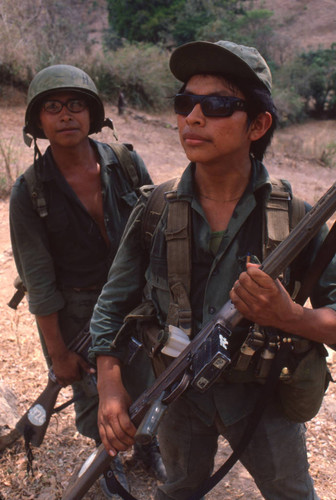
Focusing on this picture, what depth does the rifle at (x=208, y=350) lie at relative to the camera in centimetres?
136

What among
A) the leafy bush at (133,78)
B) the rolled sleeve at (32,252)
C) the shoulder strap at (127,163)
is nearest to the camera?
the rolled sleeve at (32,252)

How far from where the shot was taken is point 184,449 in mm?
1816

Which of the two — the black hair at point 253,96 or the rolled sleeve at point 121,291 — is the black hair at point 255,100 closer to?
the black hair at point 253,96

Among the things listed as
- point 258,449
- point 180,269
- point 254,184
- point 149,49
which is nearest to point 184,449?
point 258,449

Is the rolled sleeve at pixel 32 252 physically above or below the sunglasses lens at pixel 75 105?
below

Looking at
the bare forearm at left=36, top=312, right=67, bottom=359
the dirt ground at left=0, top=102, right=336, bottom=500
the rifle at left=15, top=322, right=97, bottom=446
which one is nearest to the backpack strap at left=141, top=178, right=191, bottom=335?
the bare forearm at left=36, top=312, right=67, bottom=359

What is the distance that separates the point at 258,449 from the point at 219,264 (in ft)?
2.11

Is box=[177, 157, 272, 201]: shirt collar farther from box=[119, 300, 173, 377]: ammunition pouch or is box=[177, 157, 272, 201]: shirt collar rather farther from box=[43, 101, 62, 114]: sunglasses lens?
box=[43, 101, 62, 114]: sunglasses lens

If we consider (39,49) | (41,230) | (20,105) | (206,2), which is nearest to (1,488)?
(41,230)

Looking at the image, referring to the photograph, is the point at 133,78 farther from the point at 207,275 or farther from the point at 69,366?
the point at 207,275

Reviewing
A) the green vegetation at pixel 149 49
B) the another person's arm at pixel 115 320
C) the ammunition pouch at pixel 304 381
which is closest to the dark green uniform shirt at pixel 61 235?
the another person's arm at pixel 115 320

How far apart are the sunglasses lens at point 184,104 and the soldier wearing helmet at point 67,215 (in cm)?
98

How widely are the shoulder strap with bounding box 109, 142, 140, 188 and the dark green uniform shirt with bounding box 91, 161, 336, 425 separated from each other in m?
0.91

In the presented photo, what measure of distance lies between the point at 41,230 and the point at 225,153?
114 cm
